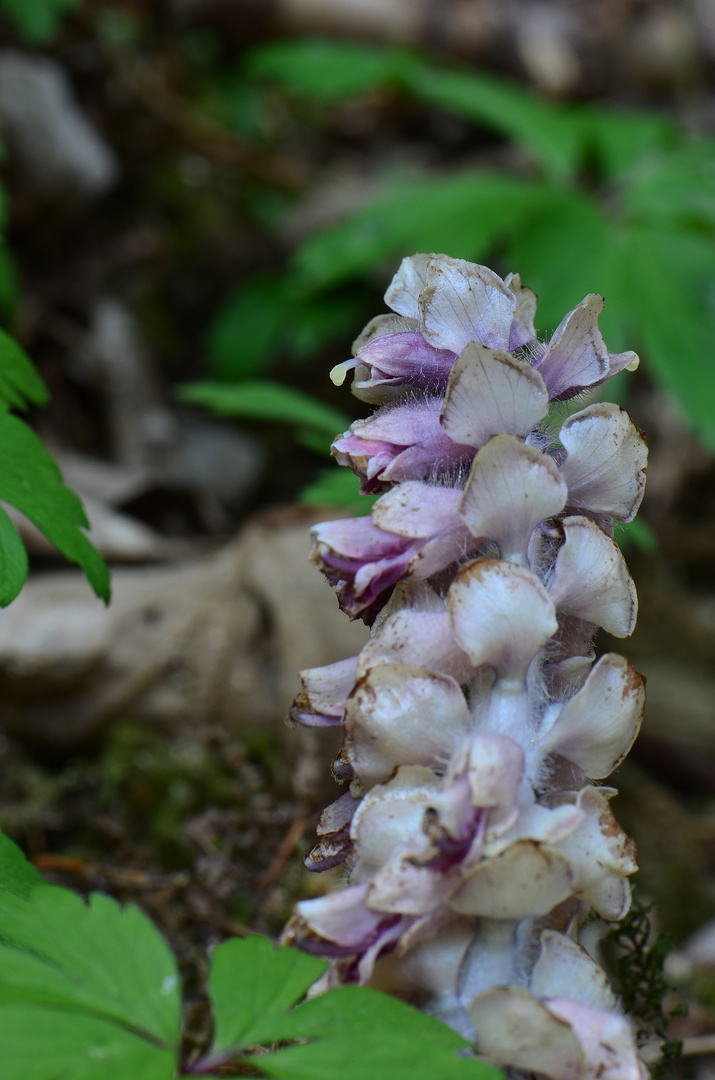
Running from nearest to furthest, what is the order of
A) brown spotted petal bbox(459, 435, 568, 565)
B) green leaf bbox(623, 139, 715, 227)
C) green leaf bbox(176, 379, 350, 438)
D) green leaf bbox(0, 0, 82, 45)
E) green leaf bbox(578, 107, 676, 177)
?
brown spotted petal bbox(459, 435, 568, 565) → green leaf bbox(176, 379, 350, 438) → green leaf bbox(0, 0, 82, 45) → green leaf bbox(623, 139, 715, 227) → green leaf bbox(578, 107, 676, 177)

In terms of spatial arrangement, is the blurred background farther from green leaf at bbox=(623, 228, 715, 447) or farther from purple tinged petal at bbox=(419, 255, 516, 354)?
purple tinged petal at bbox=(419, 255, 516, 354)

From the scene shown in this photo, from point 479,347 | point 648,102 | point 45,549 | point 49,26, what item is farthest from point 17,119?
point 648,102

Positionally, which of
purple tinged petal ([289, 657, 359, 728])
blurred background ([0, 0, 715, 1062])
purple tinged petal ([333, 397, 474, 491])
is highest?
purple tinged petal ([333, 397, 474, 491])

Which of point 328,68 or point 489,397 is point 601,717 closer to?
point 489,397

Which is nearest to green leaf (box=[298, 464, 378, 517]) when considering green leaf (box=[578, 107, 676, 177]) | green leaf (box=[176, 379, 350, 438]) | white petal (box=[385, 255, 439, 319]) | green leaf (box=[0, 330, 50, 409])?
green leaf (box=[176, 379, 350, 438])

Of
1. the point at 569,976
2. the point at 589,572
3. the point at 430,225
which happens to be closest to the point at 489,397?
the point at 589,572

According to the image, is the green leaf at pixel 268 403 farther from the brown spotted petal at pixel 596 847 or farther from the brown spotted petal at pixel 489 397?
the brown spotted petal at pixel 596 847

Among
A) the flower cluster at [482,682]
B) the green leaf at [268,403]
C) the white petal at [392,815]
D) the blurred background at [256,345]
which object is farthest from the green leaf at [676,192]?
the white petal at [392,815]
